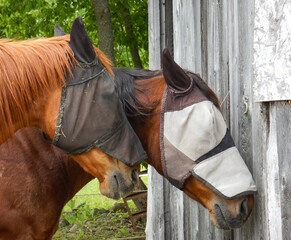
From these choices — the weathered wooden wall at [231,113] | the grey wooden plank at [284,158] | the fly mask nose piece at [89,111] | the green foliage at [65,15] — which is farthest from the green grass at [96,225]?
the grey wooden plank at [284,158]

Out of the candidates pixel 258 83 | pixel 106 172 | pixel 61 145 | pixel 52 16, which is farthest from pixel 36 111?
pixel 52 16

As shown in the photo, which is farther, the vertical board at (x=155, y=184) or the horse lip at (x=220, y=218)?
the vertical board at (x=155, y=184)

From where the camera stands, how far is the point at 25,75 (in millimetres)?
2832

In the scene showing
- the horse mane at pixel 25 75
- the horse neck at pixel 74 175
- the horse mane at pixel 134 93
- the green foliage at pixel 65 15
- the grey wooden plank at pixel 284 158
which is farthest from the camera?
the green foliage at pixel 65 15

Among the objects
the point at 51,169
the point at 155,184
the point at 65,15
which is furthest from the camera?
the point at 65,15

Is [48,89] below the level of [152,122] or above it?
above

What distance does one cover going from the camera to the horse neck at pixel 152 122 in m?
3.27

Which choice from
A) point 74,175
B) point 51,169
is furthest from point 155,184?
point 51,169

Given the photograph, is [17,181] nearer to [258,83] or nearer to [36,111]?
[36,111]

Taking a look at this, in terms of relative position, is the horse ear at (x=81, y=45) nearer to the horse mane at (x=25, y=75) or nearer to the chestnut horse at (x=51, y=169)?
the horse mane at (x=25, y=75)

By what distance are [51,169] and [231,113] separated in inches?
52.5

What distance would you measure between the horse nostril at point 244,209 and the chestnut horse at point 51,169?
194 mm

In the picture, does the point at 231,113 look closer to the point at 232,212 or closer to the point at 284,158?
the point at 232,212

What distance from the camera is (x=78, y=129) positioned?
9.37 feet
